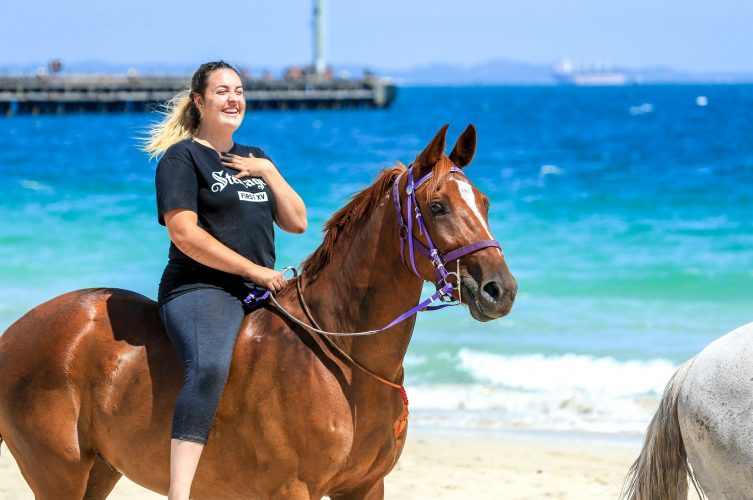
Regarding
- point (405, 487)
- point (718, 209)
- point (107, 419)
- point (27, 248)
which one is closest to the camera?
point (107, 419)

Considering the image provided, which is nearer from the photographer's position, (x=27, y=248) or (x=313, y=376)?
(x=313, y=376)

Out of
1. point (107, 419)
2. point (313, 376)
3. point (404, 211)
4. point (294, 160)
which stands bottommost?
point (294, 160)

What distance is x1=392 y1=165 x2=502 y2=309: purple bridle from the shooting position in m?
3.25

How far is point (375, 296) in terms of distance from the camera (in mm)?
3539

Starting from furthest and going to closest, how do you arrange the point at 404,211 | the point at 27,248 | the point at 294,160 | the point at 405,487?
the point at 294,160 < the point at 27,248 < the point at 405,487 < the point at 404,211

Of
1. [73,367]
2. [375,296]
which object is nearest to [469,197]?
[375,296]

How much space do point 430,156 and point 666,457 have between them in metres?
1.26

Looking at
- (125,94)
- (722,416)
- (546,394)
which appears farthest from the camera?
(125,94)

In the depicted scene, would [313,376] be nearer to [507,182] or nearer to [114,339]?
[114,339]

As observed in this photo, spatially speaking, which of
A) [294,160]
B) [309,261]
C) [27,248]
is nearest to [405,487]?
[309,261]

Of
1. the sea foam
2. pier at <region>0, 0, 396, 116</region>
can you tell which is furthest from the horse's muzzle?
pier at <region>0, 0, 396, 116</region>

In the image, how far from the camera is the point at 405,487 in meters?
6.58

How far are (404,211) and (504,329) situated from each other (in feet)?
27.1

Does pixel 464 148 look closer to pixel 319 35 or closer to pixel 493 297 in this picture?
pixel 493 297
